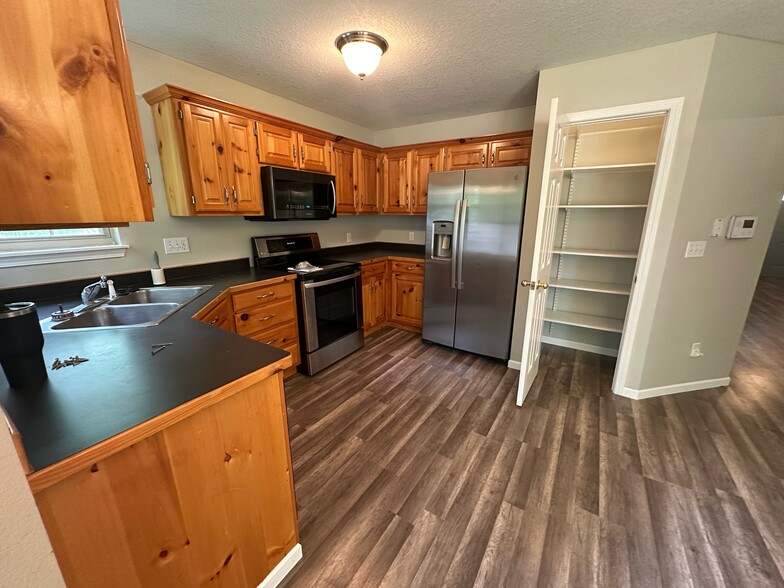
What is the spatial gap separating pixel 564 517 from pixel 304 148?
10.5 ft

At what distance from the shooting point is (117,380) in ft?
2.93

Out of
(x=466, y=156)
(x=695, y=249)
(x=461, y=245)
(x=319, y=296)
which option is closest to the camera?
(x=695, y=249)

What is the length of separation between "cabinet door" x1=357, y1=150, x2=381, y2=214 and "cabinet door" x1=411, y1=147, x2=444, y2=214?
497 millimetres

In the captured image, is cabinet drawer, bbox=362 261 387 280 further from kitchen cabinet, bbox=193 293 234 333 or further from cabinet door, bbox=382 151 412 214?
kitchen cabinet, bbox=193 293 234 333

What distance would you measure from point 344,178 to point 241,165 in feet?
3.79

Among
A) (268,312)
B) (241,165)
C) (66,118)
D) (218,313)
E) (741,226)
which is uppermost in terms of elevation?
(241,165)

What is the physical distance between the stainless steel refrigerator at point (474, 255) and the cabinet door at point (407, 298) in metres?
0.28

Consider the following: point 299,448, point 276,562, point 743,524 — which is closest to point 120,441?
point 276,562

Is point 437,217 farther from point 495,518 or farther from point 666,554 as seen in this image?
point 666,554

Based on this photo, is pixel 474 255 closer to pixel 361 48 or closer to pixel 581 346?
pixel 581 346

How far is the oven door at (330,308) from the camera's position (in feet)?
8.51

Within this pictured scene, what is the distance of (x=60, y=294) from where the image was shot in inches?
71.2

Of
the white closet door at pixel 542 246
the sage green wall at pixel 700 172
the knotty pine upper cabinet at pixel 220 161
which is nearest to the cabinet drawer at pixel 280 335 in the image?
the knotty pine upper cabinet at pixel 220 161

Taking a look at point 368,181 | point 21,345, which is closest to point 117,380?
point 21,345
